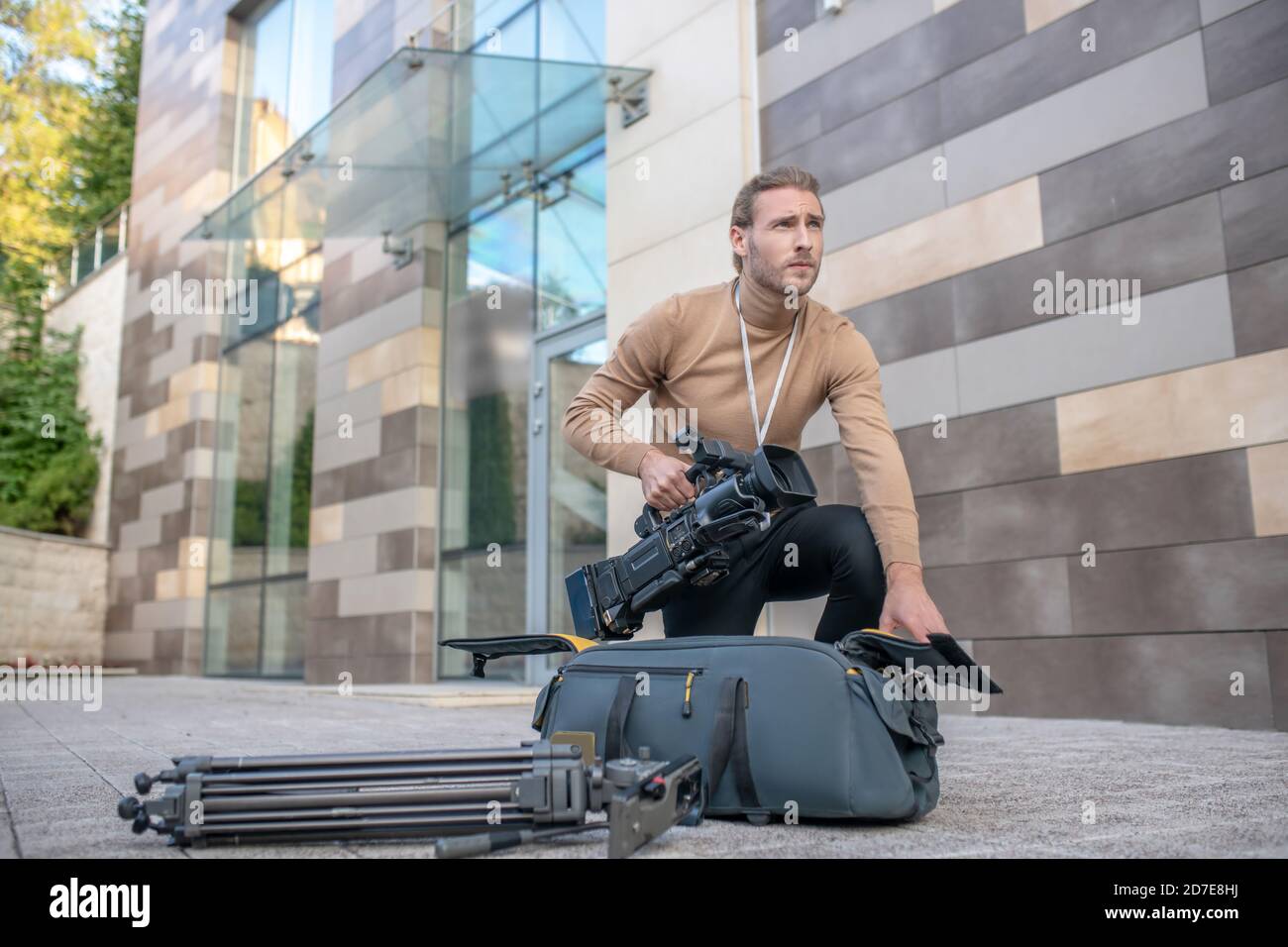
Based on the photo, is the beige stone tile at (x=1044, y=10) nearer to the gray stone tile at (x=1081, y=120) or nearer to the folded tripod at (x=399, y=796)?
the gray stone tile at (x=1081, y=120)

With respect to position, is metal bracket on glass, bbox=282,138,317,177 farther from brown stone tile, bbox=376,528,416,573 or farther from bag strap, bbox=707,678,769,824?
bag strap, bbox=707,678,769,824

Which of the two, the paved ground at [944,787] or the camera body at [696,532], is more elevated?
the camera body at [696,532]

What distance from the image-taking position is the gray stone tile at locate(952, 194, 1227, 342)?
386cm

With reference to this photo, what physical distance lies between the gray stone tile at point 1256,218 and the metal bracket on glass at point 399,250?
602 cm

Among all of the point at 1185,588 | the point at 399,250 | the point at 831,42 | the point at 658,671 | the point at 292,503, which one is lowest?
the point at 658,671

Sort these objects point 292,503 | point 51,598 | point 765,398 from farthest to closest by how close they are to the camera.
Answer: point 51,598
point 292,503
point 765,398

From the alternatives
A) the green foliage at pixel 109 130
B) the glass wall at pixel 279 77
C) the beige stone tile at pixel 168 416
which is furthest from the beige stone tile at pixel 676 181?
the green foliage at pixel 109 130

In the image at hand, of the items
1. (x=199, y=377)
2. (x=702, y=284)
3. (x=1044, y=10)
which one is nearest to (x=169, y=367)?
(x=199, y=377)

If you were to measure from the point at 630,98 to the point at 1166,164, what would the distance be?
3382 mm

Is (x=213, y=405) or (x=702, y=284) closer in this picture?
(x=702, y=284)

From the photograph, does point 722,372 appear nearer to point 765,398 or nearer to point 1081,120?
Result: point 765,398

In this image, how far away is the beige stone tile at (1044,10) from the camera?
4390 millimetres

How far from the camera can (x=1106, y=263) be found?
4.14 meters

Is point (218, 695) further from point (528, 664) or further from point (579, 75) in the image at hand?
point (579, 75)
